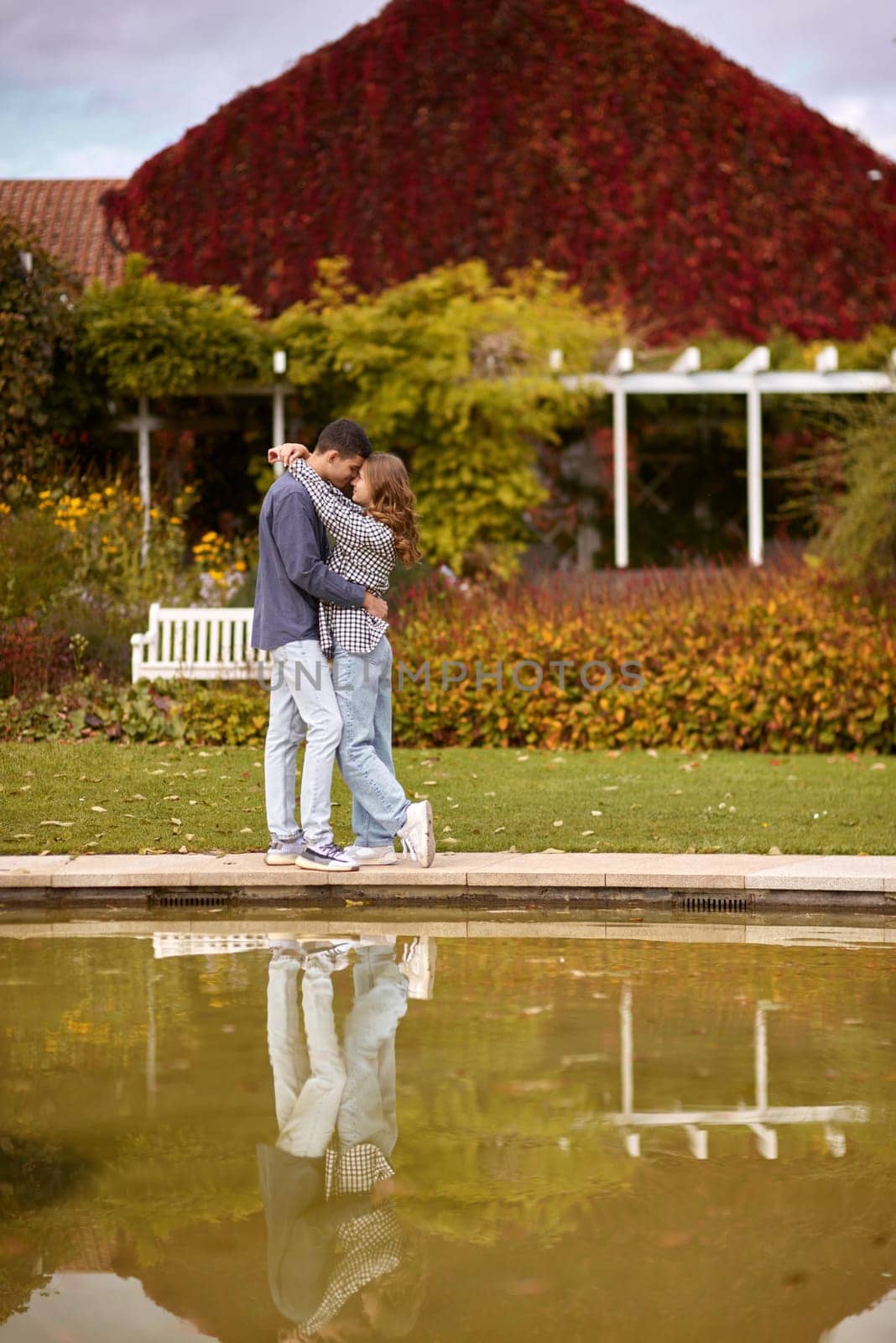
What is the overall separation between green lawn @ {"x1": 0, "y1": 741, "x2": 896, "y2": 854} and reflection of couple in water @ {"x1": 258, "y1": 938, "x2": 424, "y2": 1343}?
8.44 ft

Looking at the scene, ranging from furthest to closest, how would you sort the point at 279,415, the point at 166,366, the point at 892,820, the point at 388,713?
the point at 279,415, the point at 166,366, the point at 892,820, the point at 388,713

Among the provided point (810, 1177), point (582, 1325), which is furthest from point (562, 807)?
point (582, 1325)

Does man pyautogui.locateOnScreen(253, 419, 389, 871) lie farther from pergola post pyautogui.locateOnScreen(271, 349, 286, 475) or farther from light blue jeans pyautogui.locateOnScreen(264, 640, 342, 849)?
pergola post pyautogui.locateOnScreen(271, 349, 286, 475)

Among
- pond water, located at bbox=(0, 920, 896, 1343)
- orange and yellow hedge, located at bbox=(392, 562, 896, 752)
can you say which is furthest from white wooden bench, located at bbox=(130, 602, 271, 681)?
pond water, located at bbox=(0, 920, 896, 1343)

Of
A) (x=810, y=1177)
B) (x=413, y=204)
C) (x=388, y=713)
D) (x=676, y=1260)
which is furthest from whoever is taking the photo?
(x=413, y=204)

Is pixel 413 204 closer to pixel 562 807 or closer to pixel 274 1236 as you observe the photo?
pixel 562 807

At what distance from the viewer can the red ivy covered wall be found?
69.1 feet

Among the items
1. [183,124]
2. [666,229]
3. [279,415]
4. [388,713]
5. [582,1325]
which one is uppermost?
[183,124]

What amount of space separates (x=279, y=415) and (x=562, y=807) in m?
11.3

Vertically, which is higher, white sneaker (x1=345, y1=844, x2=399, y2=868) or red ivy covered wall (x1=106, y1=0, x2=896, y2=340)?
red ivy covered wall (x1=106, y1=0, x2=896, y2=340)

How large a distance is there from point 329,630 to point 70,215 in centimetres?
2238

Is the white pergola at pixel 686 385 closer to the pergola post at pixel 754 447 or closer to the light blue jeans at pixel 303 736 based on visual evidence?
the pergola post at pixel 754 447

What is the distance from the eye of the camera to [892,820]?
26.2 feet

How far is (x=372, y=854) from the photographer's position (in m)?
6.79
